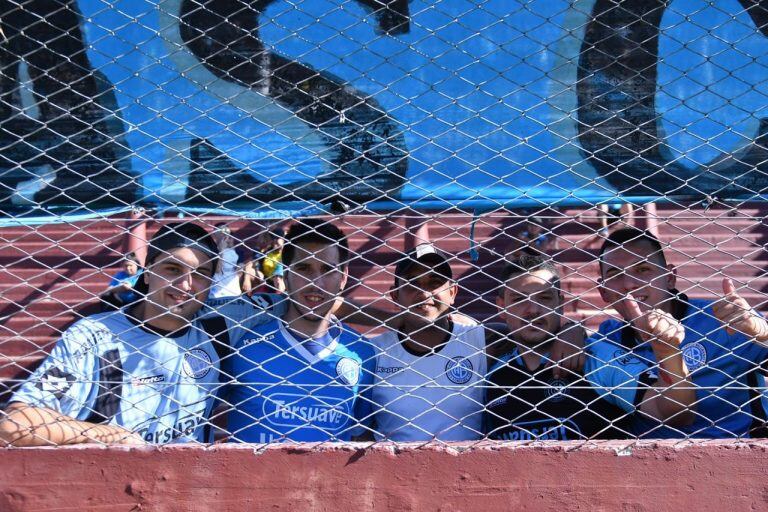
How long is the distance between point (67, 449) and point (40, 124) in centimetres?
101

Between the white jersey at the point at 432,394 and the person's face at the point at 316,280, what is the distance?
0.79 feet

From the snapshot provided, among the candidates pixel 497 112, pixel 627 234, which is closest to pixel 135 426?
pixel 497 112

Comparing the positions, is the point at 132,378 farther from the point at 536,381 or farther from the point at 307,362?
the point at 536,381

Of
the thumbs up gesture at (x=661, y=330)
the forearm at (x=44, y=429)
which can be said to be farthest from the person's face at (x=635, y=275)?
the forearm at (x=44, y=429)

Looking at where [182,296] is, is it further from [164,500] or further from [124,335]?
[164,500]

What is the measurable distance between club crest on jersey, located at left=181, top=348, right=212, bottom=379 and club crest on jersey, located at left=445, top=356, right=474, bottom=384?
0.79 m

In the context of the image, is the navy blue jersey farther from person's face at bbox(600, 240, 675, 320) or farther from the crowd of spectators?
person's face at bbox(600, 240, 675, 320)

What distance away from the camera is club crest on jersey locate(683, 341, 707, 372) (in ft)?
7.72

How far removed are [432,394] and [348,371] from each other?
0.29 meters

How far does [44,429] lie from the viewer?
2023mm

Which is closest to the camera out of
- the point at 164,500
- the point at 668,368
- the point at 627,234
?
the point at 164,500

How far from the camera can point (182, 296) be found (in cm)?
241

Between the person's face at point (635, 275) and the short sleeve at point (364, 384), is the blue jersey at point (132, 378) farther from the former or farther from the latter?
the person's face at point (635, 275)

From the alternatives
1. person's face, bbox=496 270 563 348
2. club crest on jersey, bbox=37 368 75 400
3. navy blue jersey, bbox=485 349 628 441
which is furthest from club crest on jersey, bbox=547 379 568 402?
club crest on jersey, bbox=37 368 75 400
